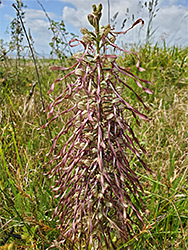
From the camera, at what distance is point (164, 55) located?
439 cm

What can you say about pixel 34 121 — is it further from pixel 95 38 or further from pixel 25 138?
pixel 95 38

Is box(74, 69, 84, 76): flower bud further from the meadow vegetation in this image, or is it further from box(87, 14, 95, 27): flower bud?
the meadow vegetation

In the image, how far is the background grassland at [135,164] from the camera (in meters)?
1.37

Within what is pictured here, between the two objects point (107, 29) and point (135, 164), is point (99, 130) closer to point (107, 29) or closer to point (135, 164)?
point (107, 29)

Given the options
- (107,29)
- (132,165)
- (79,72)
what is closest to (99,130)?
(79,72)

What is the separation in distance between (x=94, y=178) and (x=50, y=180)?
79cm

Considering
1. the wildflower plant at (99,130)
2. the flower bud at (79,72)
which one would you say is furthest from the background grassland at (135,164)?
the flower bud at (79,72)

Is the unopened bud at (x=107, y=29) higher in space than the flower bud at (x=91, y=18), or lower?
lower

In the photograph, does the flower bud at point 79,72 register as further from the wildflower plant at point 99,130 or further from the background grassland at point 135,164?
the background grassland at point 135,164

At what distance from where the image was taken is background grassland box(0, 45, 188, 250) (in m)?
1.37

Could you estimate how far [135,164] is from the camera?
182 centimetres

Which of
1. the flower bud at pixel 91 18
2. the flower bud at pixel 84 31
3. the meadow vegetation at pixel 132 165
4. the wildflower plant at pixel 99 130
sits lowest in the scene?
the meadow vegetation at pixel 132 165

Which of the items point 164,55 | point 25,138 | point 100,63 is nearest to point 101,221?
point 100,63

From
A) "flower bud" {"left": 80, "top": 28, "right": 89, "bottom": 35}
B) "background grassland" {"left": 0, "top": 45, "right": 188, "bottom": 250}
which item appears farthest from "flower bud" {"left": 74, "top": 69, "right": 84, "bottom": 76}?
"background grassland" {"left": 0, "top": 45, "right": 188, "bottom": 250}
